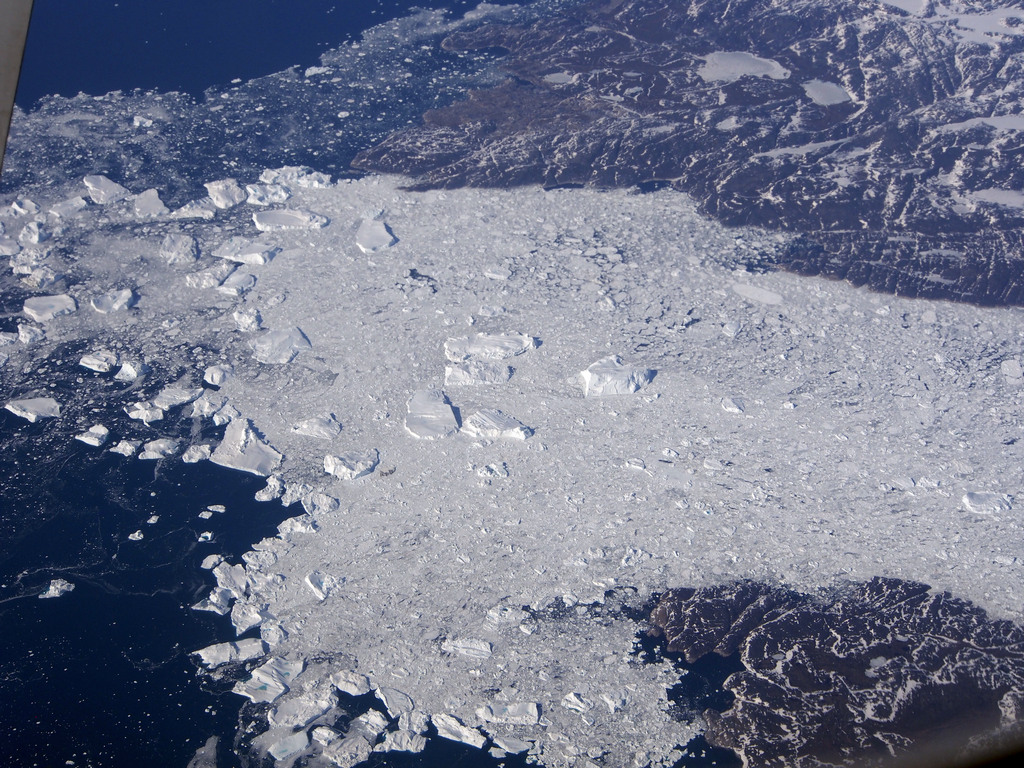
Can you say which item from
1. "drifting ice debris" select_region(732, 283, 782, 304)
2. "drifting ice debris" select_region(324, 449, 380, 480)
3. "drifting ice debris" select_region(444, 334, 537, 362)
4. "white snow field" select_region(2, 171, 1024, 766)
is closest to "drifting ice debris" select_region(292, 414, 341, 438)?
"white snow field" select_region(2, 171, 1024, 766)

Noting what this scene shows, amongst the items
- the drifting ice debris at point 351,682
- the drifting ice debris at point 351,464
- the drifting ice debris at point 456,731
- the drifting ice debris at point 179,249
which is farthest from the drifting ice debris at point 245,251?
the drifting ice debris at point 456,731

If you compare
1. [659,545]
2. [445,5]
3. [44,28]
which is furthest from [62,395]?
[445,5]

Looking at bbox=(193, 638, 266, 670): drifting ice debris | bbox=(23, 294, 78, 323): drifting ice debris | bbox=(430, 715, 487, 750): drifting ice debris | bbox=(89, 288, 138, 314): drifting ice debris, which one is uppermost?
bbox=(89, 288, 138, 314): drifting ice debris

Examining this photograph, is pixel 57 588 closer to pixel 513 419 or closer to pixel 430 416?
pixel 430 416

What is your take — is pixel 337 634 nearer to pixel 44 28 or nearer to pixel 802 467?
pixel 802 467

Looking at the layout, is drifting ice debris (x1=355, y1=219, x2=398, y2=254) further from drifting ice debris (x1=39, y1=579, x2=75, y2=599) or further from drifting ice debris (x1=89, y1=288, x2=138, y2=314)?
drifting ice debris (x1=39, y1=579, x2=75, y2=599)

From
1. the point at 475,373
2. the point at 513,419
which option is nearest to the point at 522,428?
the point at 513,419

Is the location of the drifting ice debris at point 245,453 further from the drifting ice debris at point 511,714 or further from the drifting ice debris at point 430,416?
the drifting ice debris at point 511,714
